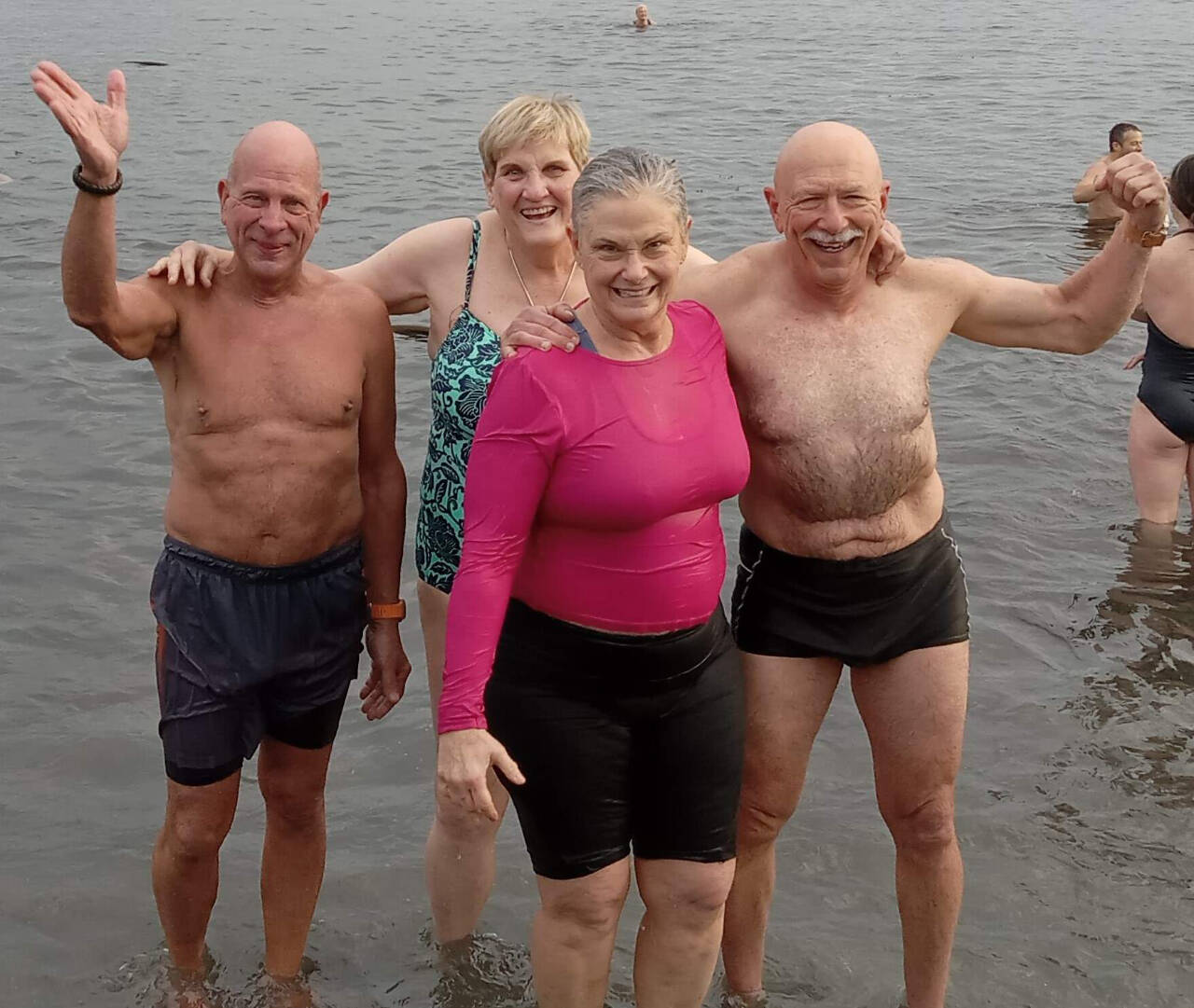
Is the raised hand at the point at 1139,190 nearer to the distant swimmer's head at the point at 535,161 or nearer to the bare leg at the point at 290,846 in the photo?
the distant swimmer's head at the point at 535,161

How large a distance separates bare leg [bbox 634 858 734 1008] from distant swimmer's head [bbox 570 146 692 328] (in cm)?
135

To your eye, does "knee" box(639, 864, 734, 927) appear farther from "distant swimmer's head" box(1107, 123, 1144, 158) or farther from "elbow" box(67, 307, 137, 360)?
"distant swimmer's head" box(1107, 123, 1144, 158)

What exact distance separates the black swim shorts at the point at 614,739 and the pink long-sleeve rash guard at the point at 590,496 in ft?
0.26

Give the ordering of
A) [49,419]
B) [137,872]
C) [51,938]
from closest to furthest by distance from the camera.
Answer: [51,938] → [137,872] → [49,419]

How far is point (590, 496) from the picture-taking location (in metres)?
3.42

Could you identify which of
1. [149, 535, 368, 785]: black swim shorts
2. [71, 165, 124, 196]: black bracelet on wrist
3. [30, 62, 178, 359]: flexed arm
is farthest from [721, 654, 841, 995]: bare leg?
[71, 165, 124, 196]: black bracelet on wrist

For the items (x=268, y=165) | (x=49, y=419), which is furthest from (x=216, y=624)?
(x=49, y=419)

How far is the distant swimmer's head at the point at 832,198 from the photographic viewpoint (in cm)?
370

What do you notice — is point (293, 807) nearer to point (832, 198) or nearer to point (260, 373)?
point (260, 373)

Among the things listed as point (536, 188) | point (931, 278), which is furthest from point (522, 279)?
point (931, 278)

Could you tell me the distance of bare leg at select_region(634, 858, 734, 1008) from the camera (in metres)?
3.73

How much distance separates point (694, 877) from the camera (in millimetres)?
3715

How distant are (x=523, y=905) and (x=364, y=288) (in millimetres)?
2255

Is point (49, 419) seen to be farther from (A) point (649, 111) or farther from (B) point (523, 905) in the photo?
(A) point (649, 111)
